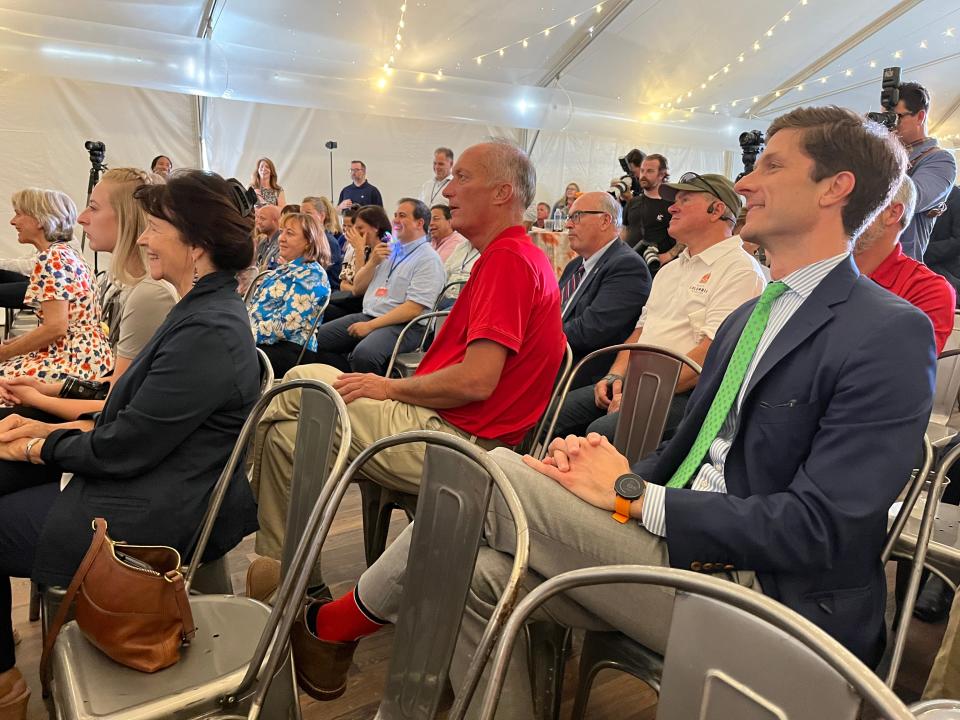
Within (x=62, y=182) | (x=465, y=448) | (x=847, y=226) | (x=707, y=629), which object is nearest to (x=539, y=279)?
(x=847, y=226)

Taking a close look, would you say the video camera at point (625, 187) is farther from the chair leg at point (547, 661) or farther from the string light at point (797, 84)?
the string light at point (797, 84)

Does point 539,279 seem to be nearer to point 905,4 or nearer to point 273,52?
point 273,52

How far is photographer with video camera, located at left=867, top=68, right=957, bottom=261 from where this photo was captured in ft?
9.25

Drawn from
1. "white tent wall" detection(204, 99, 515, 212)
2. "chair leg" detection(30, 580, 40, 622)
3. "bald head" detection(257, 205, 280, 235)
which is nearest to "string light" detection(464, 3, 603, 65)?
"white tent wall" detection(204, 99, 515, 212)

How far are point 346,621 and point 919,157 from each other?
297 cm

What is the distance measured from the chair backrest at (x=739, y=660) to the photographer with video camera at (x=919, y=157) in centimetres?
269

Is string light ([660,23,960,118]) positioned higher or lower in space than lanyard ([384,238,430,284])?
higher

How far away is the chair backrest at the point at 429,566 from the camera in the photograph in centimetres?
92

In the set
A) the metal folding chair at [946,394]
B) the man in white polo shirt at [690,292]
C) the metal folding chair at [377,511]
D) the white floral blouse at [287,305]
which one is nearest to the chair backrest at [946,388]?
the metal folding chair at [946,394]

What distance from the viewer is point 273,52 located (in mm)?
7031

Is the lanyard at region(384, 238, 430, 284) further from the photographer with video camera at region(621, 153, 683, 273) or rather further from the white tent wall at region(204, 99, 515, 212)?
the white tent wall at region(204, 99, 515, 212)

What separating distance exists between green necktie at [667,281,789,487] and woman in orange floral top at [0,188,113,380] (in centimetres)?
206

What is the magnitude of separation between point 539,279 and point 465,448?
1.03m

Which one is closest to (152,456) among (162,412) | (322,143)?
(162,412)
